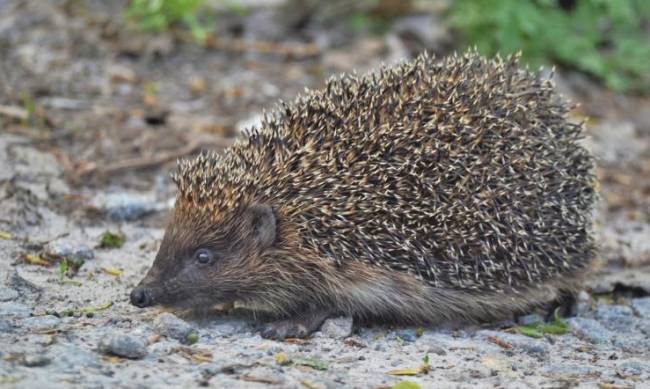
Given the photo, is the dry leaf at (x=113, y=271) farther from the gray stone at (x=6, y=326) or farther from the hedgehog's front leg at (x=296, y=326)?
the gray stone at (x=6, y=326)

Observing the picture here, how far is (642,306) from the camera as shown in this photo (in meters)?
7.85

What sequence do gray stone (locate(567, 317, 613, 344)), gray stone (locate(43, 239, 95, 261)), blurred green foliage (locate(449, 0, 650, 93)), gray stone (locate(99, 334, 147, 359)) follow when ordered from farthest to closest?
1. blurred green foliage (locate(449, 0, 650, 93))
2. gray stone (locate(43, 239, 95, 261))
3. gray stone (locate(567, 317, 613, 344))
4. gray stone (locate(99, 334, 147, 359))

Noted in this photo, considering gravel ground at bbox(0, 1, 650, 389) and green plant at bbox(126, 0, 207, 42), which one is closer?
gravel ground at bbox(0, 1, 650, 389)

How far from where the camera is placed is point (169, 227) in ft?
22.2

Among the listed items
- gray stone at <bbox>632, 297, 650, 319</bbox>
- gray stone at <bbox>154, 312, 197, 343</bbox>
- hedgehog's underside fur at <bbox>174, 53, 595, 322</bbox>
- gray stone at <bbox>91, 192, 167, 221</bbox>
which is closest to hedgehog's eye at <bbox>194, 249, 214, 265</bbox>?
hedgehog's underside fur at <bbox>174, 53, 595, 322</bbox>

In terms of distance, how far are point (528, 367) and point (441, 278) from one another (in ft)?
3.23

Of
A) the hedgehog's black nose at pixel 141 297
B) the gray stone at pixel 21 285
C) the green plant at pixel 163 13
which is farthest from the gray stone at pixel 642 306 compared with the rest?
the green plant at pixel 163 13

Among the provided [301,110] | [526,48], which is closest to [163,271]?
[301,110]

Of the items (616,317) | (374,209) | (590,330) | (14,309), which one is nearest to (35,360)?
(14,309)

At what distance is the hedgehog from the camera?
6750 millimetres

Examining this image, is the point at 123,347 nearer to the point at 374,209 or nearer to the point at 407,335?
the point at 374,209

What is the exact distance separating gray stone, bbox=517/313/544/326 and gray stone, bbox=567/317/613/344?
0.77 feet

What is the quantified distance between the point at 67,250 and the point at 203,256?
4.21 ft

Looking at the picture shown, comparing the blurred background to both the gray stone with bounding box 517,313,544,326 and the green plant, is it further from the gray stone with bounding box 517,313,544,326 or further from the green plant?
the gray stone with bounding box 517,313,544,326
